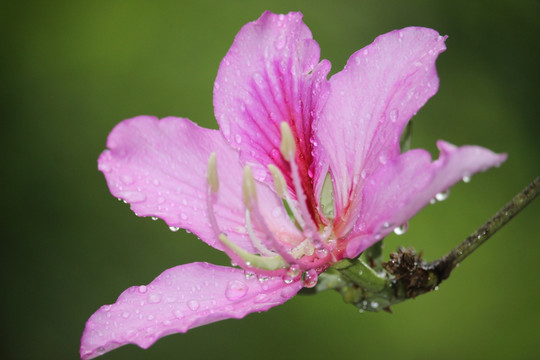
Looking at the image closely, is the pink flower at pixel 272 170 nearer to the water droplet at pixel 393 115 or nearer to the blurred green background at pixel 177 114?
the water droplet at pixel 393 115

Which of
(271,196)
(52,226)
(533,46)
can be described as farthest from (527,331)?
(52,226)

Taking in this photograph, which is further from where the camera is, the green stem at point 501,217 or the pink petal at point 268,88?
the pink petal at point 268,88

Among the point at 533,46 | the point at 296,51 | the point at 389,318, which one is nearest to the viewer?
the point at 296,51

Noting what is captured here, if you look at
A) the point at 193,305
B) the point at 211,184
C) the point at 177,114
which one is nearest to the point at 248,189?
the point at 211,184

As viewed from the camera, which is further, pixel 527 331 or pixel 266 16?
pixel 527 331

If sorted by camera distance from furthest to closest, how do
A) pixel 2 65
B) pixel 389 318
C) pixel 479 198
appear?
pixel 2 65 < pixel 479 198 < pixel 389 318

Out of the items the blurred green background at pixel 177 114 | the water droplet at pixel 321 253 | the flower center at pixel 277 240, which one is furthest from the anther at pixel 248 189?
the blurred green background at pixel 177 114

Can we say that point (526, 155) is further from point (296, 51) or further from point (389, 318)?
point (296, 51)

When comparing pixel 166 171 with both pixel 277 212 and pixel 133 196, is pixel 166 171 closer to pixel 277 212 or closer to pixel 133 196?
pixel 133 196

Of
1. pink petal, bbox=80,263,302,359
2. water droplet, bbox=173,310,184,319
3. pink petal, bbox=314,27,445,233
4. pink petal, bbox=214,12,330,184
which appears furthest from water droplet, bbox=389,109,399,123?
water droplet, bbox=173,310,184,319
